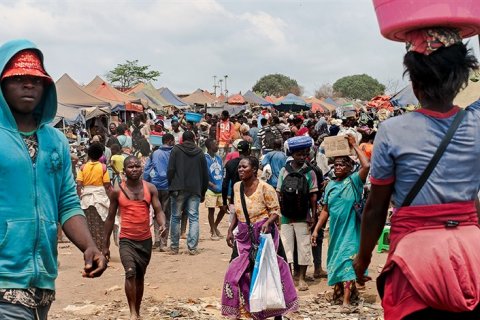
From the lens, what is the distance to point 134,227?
728 cm

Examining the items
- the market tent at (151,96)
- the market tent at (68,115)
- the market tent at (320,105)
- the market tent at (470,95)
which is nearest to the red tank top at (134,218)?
the market tent at (470,95)

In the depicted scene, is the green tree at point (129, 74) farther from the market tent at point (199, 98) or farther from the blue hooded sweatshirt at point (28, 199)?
the blue hooded sweatshirt at point (28, 199)

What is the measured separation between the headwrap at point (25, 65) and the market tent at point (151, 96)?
114ft

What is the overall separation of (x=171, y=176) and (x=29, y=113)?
298 inches

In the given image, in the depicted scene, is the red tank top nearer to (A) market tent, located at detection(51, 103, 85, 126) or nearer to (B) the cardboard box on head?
(B) the cardboard box on head

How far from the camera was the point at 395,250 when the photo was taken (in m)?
2.97

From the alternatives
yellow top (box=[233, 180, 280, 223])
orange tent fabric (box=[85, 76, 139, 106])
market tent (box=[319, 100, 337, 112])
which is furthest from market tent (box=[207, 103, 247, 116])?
yellow top (box=[233, 180, 280, 223])

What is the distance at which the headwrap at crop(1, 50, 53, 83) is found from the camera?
3.30 metres

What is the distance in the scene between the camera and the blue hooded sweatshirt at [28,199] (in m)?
3.19

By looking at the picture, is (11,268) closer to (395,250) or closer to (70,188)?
(70,188)

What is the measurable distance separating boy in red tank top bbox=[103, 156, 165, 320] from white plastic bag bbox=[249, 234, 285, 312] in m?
1.34

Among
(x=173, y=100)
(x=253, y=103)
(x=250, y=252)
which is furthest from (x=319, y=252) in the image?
(x=253, y=103)

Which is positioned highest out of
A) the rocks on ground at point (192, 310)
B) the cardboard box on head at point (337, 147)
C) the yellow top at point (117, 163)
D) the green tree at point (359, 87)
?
the green tree at point (359, 87)

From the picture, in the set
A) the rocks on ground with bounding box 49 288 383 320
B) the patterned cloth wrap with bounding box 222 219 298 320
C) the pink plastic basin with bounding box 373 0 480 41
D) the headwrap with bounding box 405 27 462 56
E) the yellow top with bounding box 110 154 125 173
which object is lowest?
the rocks on ground with bounding box 49 288 383 320
